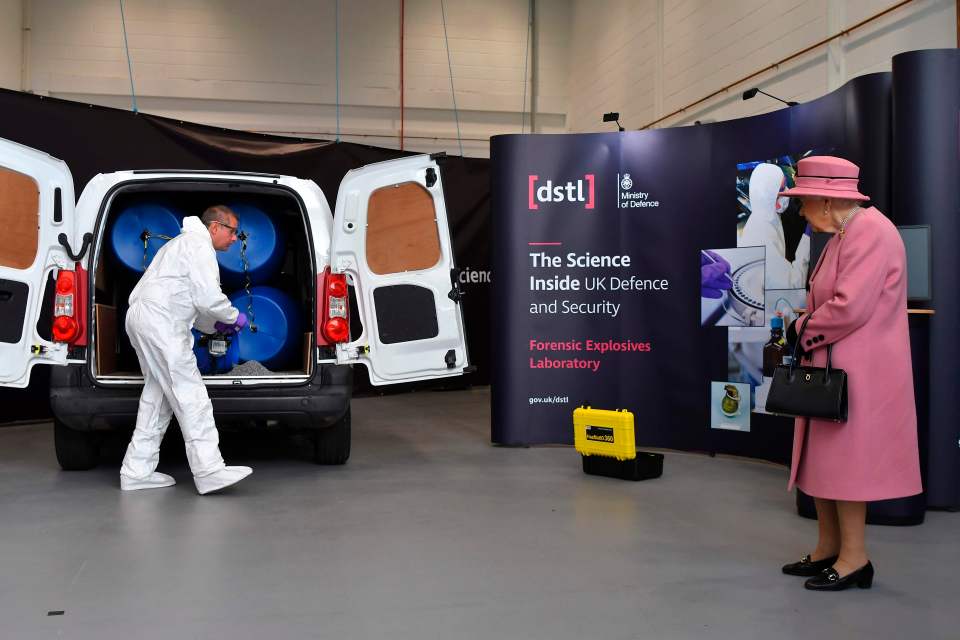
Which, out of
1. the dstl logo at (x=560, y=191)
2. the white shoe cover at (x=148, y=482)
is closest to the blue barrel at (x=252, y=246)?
the white shoe cover at (x=148, y=482)

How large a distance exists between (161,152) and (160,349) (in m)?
4.00

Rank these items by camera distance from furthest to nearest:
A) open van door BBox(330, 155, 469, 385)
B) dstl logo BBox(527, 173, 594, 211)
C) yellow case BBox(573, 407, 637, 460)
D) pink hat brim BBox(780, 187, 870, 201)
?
dstl logo BBox(527, 173, 594, 211) < open van door BBox(330, 155, 469, 385) < yellow case BBox(573, 407, 637, 460) < pink hat brim BBox(780, 187, 870, 201)

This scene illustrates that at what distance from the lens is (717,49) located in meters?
9.41

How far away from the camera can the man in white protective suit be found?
4738 mm

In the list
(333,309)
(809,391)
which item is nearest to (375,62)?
(333,309)

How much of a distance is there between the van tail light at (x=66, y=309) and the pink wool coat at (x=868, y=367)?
379cm

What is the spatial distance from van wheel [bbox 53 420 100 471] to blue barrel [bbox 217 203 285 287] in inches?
49.9

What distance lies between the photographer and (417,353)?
17.9 feet

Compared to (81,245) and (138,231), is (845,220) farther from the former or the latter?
(138,231)

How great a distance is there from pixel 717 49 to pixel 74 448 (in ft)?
23.6

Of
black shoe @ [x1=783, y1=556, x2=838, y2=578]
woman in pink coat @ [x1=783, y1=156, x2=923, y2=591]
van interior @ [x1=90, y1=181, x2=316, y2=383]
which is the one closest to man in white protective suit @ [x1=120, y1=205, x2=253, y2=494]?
van interior @ [x1=90, y1=181, x2=316, y2=383]

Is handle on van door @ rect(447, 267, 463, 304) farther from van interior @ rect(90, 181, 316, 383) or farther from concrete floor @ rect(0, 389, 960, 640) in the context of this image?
concrete floor @ rect(0, 389, 960, 640)

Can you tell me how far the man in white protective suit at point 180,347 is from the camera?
187 inches

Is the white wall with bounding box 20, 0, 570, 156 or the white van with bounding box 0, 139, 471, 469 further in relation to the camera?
the white wall with bounding box 20, 0, 570, 156
